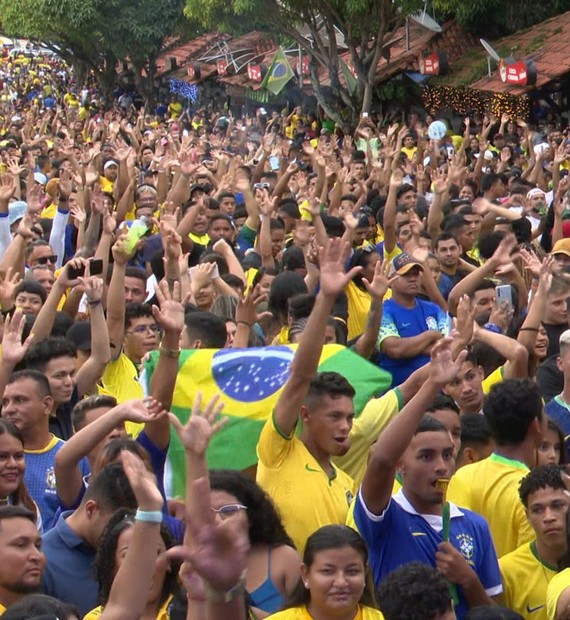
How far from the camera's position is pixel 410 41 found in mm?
25969

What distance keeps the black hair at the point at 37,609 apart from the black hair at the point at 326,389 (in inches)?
56.0

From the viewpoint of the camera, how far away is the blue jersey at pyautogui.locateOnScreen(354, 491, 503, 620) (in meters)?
4.20

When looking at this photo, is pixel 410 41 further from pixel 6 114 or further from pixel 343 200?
pixel 343 200

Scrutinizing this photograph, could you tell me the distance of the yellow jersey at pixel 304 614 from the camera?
150 inches

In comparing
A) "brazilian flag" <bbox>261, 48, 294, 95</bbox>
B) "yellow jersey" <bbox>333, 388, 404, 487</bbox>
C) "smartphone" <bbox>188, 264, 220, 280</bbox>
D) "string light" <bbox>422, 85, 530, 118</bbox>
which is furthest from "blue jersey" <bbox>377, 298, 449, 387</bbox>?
"brazilian flag" <bbox>261, 48, 294, 95</bbox>

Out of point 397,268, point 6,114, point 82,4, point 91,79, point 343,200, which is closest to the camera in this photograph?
point 397,268

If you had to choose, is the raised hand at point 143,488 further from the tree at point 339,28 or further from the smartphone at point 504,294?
the tree at point 339,28

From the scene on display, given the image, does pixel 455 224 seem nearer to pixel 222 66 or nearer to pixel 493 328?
pixel 493 328

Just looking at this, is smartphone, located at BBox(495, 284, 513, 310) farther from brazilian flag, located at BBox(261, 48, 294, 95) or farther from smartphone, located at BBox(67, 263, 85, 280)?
brazilian flag, located at BBox(261, 48, 294, 95)

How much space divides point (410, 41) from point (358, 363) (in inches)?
827

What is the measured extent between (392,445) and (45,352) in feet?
7.06

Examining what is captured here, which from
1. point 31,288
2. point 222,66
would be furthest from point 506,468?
point 222,66

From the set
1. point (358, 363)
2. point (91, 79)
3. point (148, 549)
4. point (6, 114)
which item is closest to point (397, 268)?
point (358, 363)

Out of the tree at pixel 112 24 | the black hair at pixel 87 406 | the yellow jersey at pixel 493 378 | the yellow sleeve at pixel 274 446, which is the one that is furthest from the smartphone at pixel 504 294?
the tree at pixel 112 24
